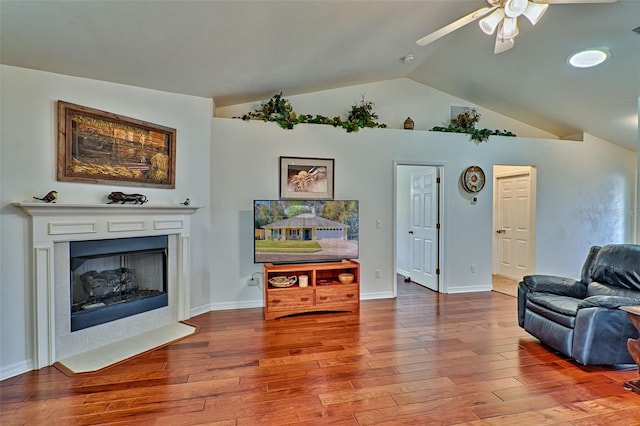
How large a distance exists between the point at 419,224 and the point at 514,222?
1810 millimetres

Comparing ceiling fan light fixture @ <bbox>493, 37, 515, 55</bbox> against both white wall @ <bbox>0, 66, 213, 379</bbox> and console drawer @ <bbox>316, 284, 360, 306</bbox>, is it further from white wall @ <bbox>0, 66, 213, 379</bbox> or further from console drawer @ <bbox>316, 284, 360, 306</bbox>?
white wall @ <bbox>0, 66, 213, 379</bbox>

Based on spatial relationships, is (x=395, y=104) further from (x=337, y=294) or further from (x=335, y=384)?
(x=335, y=384)

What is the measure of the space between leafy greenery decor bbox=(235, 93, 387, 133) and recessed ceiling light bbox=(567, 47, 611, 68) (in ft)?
7.39

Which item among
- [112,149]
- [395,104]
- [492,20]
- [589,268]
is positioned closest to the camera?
[492,20]

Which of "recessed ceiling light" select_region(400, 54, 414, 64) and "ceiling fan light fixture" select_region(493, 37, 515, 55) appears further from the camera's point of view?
"recessed ceiling light" select_region(400, 54, 414, 64)

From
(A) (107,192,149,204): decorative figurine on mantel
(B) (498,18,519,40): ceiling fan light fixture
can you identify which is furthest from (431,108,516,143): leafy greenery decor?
(A) (107,192,149,204): decorative figurine on mantel

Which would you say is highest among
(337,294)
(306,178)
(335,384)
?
(306,178)

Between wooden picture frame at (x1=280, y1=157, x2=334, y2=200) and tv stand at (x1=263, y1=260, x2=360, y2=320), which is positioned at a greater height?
wooden picture frame at (x1=280, y1=157, x2=334, y2=200)

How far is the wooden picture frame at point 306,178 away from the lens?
13.9 feet

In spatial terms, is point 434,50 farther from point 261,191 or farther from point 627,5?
point 261,191

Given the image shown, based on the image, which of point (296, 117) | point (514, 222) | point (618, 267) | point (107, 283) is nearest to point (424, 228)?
point (514, 222)

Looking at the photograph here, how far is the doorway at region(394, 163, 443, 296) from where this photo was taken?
16.3 ft

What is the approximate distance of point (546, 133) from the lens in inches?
222

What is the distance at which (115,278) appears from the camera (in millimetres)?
3346
